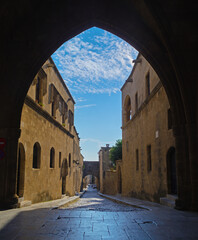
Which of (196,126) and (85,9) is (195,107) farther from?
(85,9)

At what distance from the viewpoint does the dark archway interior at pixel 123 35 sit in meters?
7.23

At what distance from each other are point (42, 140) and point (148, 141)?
5523mm

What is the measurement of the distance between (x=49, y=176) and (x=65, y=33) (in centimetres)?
867

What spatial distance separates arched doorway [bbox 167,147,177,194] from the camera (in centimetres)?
998

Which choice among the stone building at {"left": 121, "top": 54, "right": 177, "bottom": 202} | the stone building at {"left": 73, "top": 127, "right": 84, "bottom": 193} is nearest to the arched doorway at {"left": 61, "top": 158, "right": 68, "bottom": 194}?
the stone building at {"left": 73, "top": 127, "right": 84, "bottom": 193}

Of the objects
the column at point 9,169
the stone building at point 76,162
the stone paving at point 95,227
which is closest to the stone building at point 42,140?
the column at point 9,169

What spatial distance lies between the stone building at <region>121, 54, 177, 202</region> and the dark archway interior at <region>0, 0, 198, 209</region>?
210 cm

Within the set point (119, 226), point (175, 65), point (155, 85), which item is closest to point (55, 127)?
point (155, 85)

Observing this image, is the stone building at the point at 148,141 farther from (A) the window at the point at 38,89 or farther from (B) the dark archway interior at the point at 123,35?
(A) the window at the point at 38,89

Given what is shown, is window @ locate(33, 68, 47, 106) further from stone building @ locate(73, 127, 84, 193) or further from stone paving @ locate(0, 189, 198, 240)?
stone building @ locate(73, 127, 84, 193)

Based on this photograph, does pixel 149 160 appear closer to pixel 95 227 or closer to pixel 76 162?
pixel 95 227

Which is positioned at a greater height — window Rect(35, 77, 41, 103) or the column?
window Rect(35, 77, 41, 103)

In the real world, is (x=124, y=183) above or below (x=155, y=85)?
below

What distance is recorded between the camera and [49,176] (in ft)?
47.0
